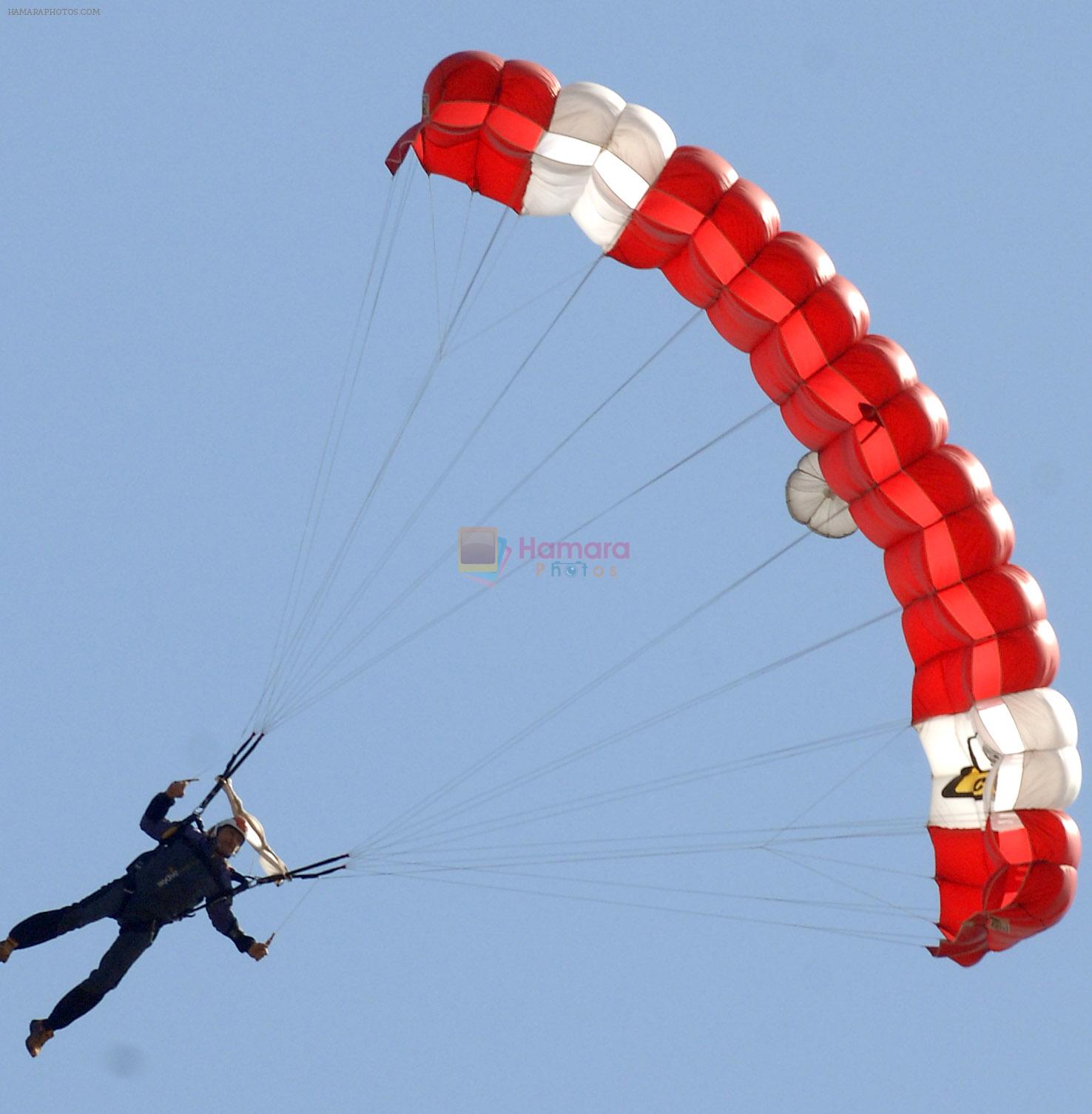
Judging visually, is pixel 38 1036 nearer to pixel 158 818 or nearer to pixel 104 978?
pixel 104 978

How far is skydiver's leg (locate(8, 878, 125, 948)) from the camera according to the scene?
18.8 metres

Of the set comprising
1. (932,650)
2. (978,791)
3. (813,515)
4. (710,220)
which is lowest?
(978,791)

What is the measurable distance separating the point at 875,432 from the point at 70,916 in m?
7.66

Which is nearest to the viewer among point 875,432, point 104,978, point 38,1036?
point 38,1036

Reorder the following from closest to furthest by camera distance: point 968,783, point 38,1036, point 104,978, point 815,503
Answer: point 38,1036 < point 104,978 < point 968,783 < point 815,503

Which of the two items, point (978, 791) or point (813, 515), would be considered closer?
point (978, 791)

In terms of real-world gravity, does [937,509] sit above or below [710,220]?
below

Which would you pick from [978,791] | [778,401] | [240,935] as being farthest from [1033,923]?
[240,935]

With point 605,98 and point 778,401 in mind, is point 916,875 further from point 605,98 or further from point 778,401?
point 605,98

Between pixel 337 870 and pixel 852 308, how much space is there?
20.5ft

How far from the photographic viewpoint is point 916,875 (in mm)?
20016

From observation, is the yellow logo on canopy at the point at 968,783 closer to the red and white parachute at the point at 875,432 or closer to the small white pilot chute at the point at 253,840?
the red and white parachute at the point at 875,432

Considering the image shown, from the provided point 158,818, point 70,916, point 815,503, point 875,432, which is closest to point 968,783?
point 815,503

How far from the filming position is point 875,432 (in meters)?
19.5
